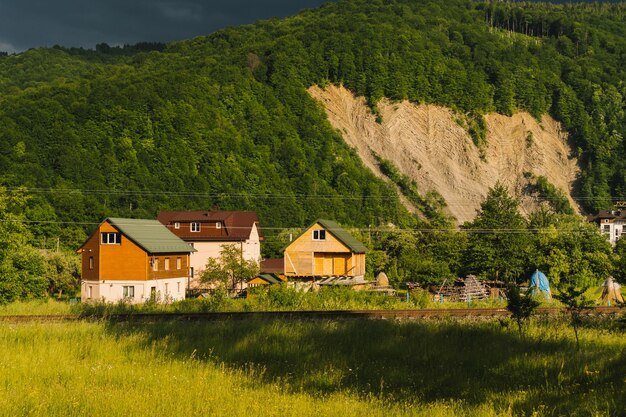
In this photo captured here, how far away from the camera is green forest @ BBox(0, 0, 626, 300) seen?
232 feet

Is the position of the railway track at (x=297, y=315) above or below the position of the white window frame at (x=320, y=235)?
below

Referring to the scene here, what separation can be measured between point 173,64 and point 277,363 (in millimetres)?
144801

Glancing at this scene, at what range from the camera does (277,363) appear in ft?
49.9

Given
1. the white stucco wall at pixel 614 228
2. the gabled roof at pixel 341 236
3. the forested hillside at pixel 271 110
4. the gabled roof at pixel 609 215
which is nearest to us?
the gabled roof at pixel 341 236

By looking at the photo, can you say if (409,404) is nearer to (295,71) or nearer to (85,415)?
(85,415)

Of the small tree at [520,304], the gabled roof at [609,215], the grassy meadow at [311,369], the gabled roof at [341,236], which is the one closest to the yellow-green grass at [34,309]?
the grassy meadow at [311,369]

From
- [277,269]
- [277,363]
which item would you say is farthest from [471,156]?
[277,363]

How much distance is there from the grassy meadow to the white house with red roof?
4661 centimetres

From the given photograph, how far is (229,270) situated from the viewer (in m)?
60.0

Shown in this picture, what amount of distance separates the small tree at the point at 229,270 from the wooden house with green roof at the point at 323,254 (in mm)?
3589

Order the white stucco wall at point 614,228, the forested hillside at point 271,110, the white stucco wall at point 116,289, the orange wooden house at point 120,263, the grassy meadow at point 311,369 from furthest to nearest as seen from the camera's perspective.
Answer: the white stucco wall at point 614,228
the forested hillside at point 271,110
the orange wooden house at point 120,263
the white stucco wall at point 116,289
the grassy meadow at point 311,369

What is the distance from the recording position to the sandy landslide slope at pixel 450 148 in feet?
386

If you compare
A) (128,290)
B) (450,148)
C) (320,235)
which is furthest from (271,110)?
(128,290)

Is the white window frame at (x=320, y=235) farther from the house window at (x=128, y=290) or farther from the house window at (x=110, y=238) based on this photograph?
the house window at (x=110, y=238)
